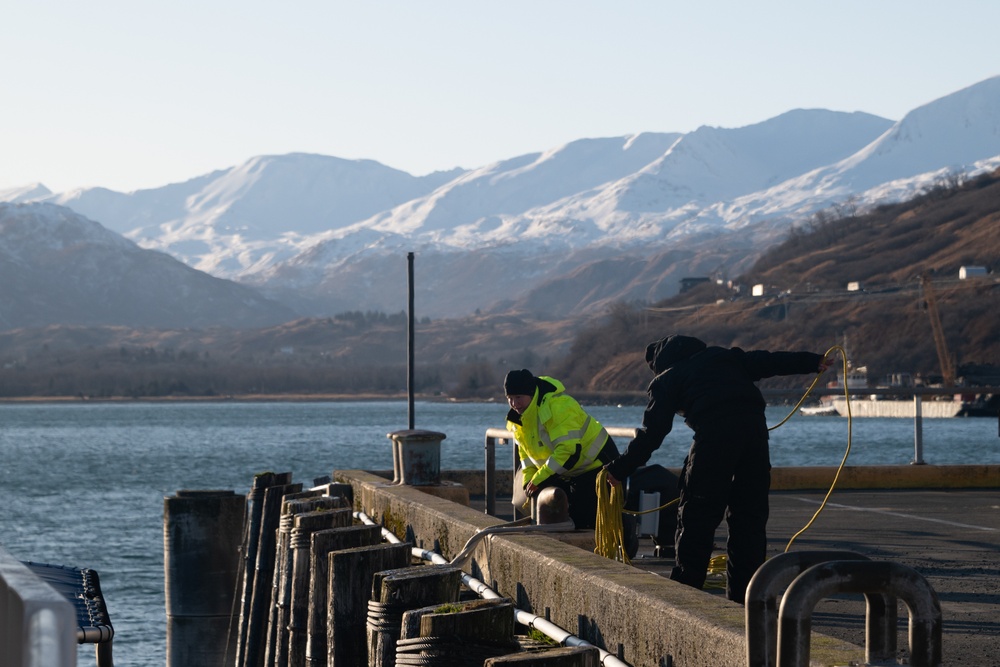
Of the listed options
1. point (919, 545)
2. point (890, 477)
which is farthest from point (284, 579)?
point (890, 477)

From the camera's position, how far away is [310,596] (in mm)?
9938

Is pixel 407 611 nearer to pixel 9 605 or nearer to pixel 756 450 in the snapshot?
pixel 756 450

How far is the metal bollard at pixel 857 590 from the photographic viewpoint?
4.31 m

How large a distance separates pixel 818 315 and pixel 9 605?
647 feet

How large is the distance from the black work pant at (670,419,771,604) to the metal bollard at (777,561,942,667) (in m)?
3.59

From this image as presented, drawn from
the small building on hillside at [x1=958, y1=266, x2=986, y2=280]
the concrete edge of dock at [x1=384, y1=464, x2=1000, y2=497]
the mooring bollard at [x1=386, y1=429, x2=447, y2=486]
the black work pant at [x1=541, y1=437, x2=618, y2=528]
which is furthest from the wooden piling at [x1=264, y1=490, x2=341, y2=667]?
the small building on hillside at [x1=958, y1=266, x2=986, y2=280]

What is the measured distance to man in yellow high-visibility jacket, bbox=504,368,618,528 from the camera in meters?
10.1

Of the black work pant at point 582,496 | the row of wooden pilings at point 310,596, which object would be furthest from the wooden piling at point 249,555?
the black work pant at point 582,496

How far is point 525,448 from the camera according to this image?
10.4m

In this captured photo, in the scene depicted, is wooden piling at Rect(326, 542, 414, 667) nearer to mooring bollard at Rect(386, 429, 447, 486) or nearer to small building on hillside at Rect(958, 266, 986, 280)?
mooring bollard at Rect(386, 429, 447, 486)

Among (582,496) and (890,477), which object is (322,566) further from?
(890,477)

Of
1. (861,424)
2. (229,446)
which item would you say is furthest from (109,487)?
(861,424)

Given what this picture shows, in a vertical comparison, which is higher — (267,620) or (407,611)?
(407,611)

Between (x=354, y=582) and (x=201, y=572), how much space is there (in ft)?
26.4
